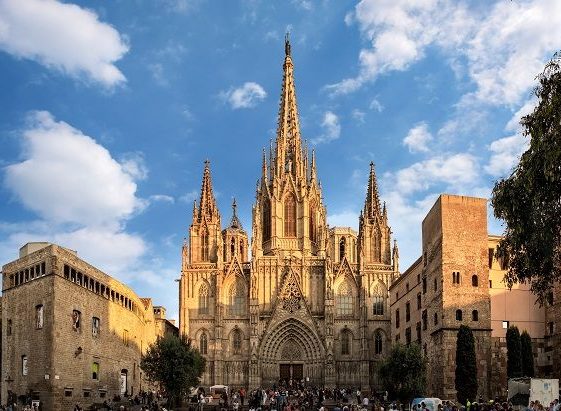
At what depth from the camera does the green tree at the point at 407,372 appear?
43.8m

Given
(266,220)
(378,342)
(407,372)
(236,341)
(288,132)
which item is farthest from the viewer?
(288,132)

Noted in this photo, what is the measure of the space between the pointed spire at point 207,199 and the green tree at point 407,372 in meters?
34.5

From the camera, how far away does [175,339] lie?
1860 inches

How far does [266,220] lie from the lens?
77562mm

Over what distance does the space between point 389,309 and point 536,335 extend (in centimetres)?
2600

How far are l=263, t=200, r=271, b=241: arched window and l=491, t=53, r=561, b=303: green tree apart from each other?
49.7m

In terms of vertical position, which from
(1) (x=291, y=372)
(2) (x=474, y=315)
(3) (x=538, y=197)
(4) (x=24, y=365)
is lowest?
(1) (x=291, y=372)

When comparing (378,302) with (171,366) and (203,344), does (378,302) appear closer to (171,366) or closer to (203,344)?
(203,344)

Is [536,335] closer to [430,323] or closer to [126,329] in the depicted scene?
[430,323]

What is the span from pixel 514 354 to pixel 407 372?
20.3 ft

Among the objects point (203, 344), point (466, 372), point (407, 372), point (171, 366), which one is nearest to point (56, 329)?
point (171, 366)

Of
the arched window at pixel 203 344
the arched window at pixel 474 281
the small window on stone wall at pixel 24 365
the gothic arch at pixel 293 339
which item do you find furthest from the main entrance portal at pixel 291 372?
the small window on stone wall at pixel 24 365

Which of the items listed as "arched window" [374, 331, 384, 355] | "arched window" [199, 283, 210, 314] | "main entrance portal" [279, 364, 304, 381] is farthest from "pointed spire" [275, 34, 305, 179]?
"main entrance portal" [279, 364, 304, 381]

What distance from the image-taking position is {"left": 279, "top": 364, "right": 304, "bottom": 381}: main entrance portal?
72.1 meters
